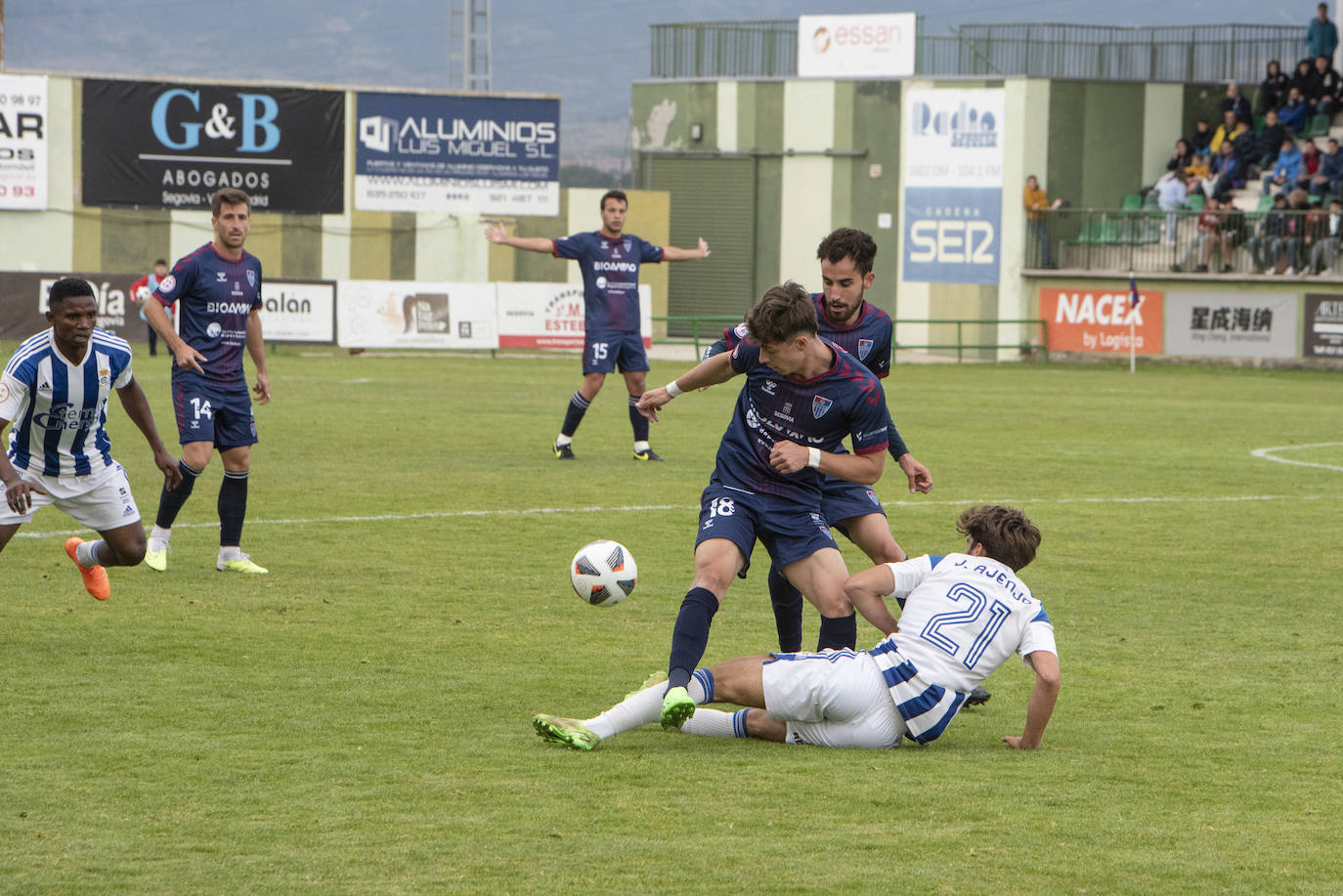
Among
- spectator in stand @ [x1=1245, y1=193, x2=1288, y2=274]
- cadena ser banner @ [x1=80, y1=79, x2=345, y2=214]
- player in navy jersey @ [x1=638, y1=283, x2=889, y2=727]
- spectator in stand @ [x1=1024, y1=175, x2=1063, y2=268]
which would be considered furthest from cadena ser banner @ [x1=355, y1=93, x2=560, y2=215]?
player in navy jersey @ [x1=638, y1=283, x2=889, y2=727]

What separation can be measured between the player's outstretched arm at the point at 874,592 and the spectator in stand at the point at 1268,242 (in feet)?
98.3

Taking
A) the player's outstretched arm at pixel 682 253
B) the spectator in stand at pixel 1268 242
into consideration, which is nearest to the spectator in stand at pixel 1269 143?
the spectator in stand at pixel 1268 242

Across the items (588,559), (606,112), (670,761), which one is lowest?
(670,761)

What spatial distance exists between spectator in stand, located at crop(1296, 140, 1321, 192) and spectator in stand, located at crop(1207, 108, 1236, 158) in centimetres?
252

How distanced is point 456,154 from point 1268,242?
58.2 ft

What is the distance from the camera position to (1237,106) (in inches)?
1501

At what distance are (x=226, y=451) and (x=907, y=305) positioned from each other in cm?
3292

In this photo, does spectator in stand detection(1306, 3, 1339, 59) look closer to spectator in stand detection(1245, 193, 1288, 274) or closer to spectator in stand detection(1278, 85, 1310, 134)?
spectator in stand detection(1278, 85, 1310, 134)

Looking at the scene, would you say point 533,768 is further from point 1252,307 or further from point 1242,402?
point 1252,307

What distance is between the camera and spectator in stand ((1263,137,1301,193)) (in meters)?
35.2

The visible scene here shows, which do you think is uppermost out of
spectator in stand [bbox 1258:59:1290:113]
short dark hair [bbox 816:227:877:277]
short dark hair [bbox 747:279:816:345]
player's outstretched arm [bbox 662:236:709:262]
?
spectator in stand [bbox 1258:59:1290:113]

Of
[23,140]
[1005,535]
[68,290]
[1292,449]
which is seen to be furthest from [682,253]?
[23,140]

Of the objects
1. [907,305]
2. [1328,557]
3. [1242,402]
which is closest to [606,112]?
[907,305]

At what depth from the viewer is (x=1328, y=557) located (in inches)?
424
